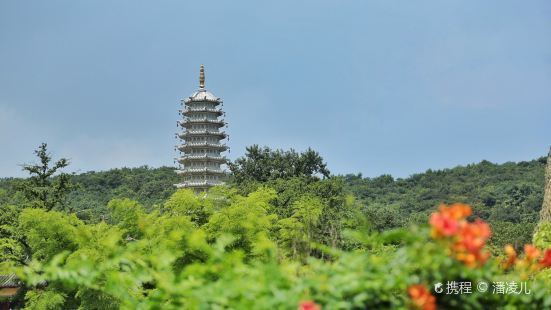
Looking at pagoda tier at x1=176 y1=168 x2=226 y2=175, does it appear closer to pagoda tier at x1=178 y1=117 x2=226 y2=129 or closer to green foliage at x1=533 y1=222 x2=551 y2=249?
pagoda tier at x1=178 y1=117 x2=226 y2=129

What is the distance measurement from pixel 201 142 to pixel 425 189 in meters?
Answer: 27.1

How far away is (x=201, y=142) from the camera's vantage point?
37031mm

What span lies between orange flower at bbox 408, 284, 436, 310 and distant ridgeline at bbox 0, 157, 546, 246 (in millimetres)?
44300

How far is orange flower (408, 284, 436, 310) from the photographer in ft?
7.31

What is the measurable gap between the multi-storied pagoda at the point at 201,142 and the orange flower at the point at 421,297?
33630mm

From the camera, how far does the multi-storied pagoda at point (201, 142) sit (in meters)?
36.2

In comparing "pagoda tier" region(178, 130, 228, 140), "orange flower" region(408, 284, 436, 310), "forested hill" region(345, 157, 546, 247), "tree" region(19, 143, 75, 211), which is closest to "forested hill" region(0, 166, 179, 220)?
"pagoda tier" region(178, 130, 228, 140)

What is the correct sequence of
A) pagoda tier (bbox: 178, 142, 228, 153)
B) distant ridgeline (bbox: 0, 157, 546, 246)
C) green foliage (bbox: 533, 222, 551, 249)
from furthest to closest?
distant ridgeline (bbox: 0, 157, 546, 246) < pagoda tier (bbox: 178, 142, 228, 153) < green foliage (bbox: 533, 222, 551, 249)

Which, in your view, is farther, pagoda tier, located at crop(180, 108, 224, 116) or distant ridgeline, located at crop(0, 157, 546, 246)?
distant ridgeline, located at crop(0, 157, 546, 246)

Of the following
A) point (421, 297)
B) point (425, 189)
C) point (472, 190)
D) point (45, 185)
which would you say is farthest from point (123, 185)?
point (421, 297)

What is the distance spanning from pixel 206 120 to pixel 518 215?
24.7 metres

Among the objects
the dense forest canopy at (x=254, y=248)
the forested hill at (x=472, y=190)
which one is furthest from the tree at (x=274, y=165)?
the forested hill at (x=472, y=190)

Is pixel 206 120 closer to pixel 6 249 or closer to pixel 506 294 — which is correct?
pixel 6 249

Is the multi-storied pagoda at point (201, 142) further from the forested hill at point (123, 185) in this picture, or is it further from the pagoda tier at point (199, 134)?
the forested hill at point (123, 185)
